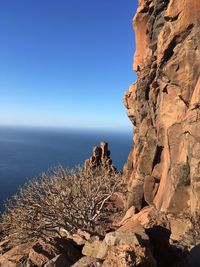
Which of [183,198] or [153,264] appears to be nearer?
[153,264]

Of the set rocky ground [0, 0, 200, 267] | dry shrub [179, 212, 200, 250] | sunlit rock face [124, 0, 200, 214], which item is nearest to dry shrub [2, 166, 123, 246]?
rocky ground [0, 0, 200, 267]

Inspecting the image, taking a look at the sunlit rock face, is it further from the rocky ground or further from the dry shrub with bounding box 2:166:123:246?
the dry shrub with bounding box 2:166:123:246

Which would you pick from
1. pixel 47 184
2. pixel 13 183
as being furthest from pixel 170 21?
pixel 13 183

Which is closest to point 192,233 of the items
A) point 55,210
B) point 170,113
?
point 170,113

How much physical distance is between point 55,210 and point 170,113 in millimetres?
14691

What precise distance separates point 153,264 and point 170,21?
77.7 ft

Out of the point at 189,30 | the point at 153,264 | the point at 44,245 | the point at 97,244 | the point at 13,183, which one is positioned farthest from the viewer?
the point at 13,183

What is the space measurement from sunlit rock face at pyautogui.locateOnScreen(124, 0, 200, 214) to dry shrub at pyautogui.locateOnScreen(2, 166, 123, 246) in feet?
16.6

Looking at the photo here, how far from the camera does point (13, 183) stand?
556 feet

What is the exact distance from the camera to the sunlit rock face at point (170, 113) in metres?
24.9

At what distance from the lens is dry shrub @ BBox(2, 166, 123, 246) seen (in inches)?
1159

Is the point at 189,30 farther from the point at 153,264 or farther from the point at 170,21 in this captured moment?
the point at 153,264

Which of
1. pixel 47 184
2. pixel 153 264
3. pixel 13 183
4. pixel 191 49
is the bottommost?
pixel 13 183

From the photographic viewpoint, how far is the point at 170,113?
94.1 feet
